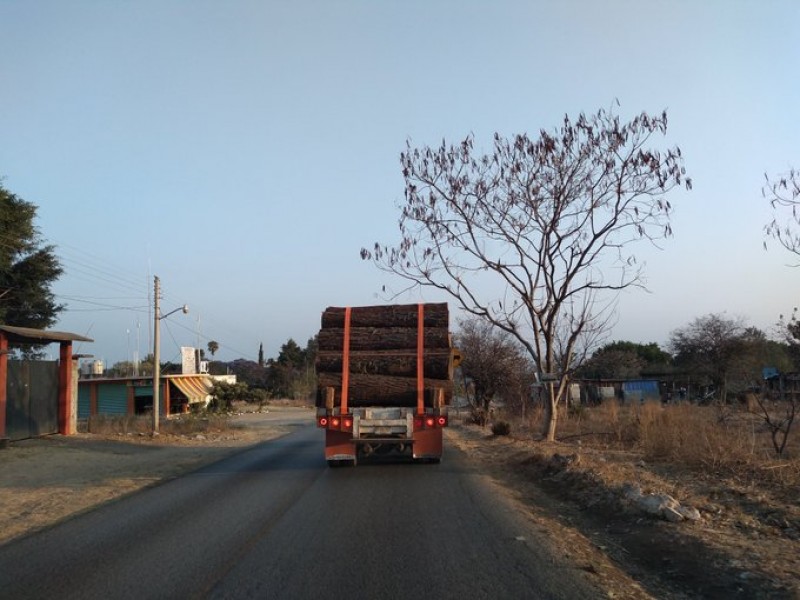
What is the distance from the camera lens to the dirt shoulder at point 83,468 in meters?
10.7

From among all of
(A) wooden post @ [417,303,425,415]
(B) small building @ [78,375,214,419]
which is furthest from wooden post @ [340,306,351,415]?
(B) small building @ [78,375,214,419]

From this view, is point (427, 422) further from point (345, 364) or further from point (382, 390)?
point (345, 364)

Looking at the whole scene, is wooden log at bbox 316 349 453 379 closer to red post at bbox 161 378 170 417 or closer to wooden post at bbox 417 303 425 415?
A: wooden post at bbox 417 303 425 415

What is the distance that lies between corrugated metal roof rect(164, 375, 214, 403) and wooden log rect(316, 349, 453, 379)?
36.6m

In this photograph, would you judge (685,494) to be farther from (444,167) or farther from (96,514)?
(444,167)

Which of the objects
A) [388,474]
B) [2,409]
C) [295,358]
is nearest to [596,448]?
[388,474]

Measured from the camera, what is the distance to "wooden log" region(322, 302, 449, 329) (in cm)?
1586

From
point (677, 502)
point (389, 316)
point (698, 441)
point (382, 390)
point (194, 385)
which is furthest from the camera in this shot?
point (194, 385)

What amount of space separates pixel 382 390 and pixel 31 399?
1346 cm

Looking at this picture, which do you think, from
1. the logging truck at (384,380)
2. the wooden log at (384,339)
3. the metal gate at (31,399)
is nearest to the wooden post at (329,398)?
the logging truck at (384,380)

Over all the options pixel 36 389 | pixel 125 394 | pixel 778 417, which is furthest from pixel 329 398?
pixel 125 394

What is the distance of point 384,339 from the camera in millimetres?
15555

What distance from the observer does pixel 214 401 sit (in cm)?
4847

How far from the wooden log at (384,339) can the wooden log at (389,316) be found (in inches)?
7.2
